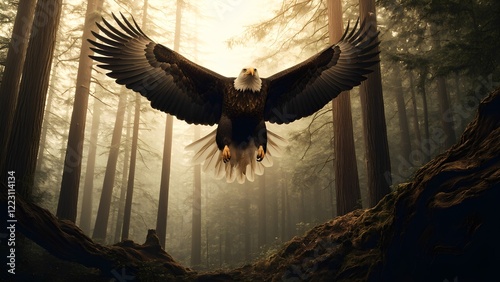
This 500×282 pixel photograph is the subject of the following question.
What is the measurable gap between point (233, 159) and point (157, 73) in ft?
6.87

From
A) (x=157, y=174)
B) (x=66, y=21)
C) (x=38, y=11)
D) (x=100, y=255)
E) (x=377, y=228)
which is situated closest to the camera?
(x=377, y=228)

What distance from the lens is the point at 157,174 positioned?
44312 millimetres

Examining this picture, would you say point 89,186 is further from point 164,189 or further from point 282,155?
point 282,155

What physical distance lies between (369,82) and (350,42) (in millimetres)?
1136

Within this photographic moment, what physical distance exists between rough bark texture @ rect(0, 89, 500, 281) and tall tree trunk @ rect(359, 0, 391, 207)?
1.45 m

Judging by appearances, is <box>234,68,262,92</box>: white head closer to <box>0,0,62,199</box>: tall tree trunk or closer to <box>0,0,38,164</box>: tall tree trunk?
<box>0,0,62,199</box>: tall tree trunk

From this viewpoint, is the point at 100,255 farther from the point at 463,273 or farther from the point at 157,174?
the point at 157,174

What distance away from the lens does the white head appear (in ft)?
16.4

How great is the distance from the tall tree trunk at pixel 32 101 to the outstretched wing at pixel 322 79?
403 cm

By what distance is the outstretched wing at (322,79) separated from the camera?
213 inches

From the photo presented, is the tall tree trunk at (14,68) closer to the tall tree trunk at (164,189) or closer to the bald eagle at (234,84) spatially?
the bald eagle at (234,84)

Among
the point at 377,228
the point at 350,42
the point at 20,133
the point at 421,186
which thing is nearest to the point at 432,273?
the point at 421,186

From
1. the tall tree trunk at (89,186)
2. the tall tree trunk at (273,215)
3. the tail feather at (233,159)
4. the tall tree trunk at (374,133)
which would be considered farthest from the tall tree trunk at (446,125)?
the tall tree trunk at (89,186)

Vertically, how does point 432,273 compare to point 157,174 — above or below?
below
